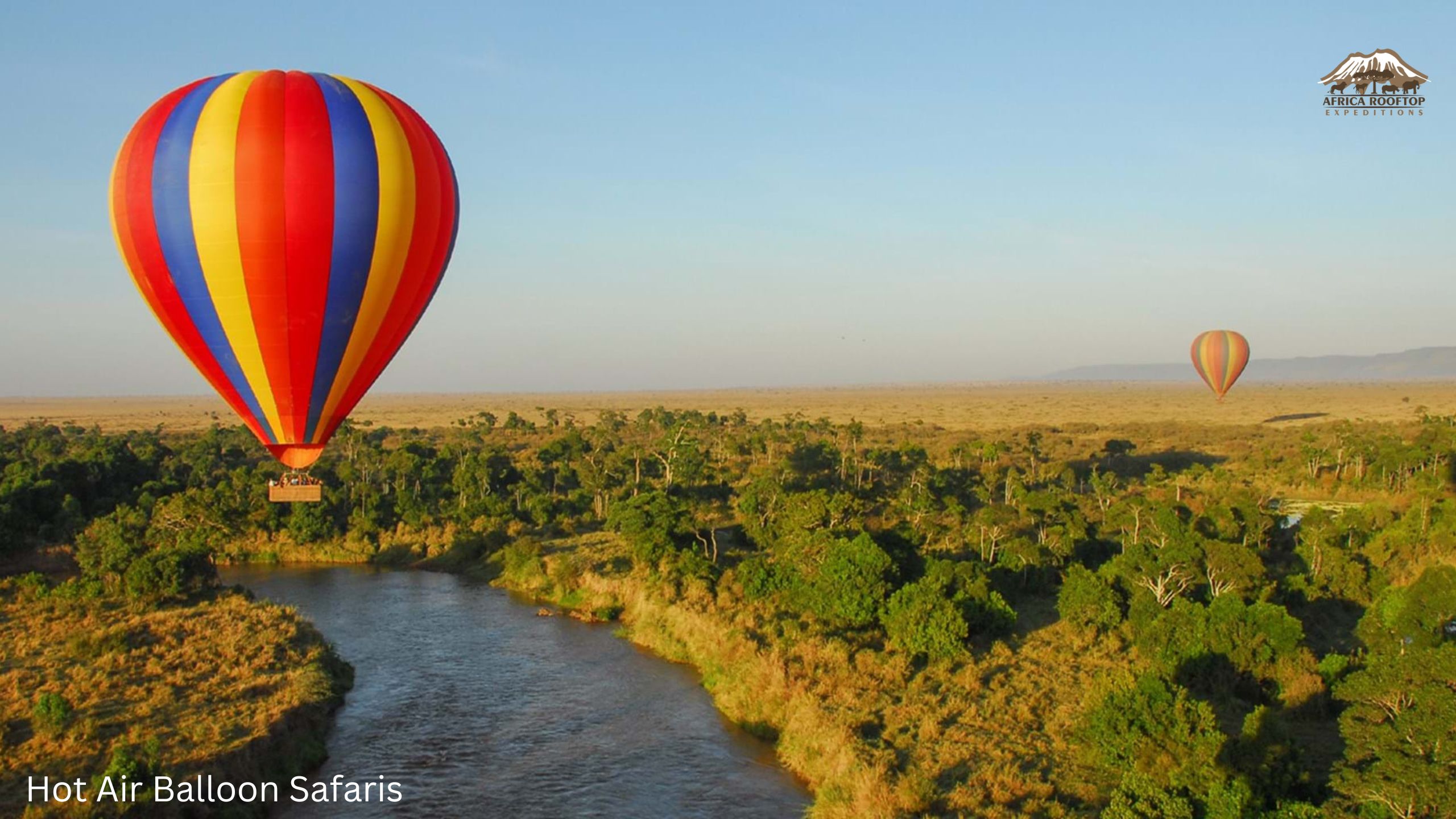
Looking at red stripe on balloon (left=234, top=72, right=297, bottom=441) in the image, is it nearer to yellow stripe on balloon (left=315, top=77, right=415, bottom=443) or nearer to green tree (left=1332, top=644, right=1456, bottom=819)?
yellow stripe on balloon (left=315, top=77, right=415, bottom=443)

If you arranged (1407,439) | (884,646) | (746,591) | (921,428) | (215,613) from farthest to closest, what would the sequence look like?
(921,428) → (1407,439) → (746,591) → (215,613) → (884,646)

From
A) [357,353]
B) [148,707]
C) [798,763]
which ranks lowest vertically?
[798,763]

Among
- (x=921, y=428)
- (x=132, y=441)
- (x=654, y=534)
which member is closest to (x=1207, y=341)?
(x=921, y=428)

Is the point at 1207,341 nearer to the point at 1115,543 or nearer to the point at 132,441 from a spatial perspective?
the point at 1115,543

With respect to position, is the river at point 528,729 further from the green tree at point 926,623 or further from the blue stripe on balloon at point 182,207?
the blue stripe on balloon at point 182,207

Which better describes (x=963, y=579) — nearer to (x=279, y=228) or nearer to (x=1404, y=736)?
(x=1404, y=736)
